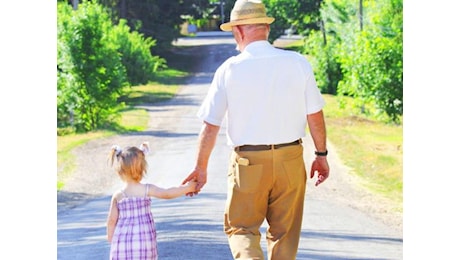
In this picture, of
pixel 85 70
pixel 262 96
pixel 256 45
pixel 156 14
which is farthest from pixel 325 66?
pixel 262 96

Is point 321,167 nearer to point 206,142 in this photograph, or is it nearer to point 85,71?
point 206,142

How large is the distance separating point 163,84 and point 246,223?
4381 cm

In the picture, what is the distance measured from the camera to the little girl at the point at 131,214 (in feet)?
22.2

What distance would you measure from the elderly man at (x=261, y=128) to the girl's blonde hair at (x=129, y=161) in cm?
40

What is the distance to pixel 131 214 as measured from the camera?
6.81 metres

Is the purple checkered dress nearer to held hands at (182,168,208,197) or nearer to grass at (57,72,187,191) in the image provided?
held hands at (182,168,208,197)

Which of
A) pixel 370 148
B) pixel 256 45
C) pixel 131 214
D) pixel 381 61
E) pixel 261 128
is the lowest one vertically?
pixel 370 148

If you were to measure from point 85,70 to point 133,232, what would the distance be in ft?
73.5

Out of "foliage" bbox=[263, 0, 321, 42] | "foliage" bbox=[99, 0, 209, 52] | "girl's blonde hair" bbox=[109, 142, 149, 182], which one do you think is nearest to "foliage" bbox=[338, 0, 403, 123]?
"girl's blonde hair" bbox=[109, 142, 149, 182]

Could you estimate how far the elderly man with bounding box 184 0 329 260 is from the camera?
267 inches

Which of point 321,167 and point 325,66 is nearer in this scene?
point 321,167
